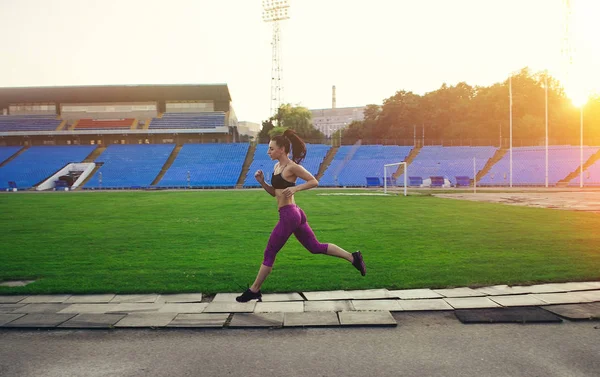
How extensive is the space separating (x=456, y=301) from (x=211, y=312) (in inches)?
111

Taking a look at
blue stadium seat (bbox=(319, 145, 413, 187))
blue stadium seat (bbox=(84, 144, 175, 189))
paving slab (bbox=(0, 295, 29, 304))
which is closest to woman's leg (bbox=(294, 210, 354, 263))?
paving slab (bbox=(0, 295, 29, 304))

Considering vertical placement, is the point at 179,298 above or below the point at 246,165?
below

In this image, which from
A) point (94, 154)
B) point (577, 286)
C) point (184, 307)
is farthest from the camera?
point (94, 154)

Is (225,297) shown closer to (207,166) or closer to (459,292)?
(459,292)

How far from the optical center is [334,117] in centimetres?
15400

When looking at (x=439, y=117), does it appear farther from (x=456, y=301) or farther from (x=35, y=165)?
(x=456, y=301)

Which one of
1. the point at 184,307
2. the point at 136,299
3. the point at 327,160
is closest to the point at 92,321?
the point at 136,299

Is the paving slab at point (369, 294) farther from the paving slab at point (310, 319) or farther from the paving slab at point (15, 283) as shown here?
the paving slab at point (15, 283)

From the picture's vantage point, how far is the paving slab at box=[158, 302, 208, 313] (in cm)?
493

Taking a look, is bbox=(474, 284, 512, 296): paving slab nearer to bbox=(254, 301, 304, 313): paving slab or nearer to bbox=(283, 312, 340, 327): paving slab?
bbox=(283, 312, 340, 327): paving slab

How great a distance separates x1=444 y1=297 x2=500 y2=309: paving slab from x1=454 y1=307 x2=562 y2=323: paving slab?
13 centimetres

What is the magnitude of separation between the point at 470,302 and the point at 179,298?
3.49m

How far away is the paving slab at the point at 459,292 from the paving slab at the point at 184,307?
2.91m

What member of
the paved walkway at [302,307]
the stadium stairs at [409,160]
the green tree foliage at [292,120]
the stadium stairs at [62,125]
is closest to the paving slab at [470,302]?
the paved walkway at [302,307]
